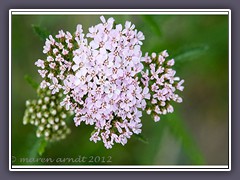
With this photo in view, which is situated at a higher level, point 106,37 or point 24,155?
point 106,37

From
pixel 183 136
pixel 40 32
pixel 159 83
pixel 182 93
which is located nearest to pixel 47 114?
pixel 40 32

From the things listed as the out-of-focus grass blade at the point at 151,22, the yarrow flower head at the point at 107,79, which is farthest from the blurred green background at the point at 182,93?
the yarrow flower head at the point at 107,79

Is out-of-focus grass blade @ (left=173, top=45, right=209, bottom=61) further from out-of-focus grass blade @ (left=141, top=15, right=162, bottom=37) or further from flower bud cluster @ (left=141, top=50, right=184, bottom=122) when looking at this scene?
flower bud cluster @ (left=141, top=50, right=184, bottom=122)

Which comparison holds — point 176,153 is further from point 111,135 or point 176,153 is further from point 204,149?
point 111,135

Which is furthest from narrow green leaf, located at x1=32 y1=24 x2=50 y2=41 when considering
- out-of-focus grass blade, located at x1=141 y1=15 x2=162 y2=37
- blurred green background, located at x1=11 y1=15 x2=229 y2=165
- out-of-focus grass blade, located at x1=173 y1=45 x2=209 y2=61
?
out-of-focus grass blade, located at x1=173 y1=45 x2=209 y2=61

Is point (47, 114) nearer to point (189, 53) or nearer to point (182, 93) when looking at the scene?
point (189, 53)
